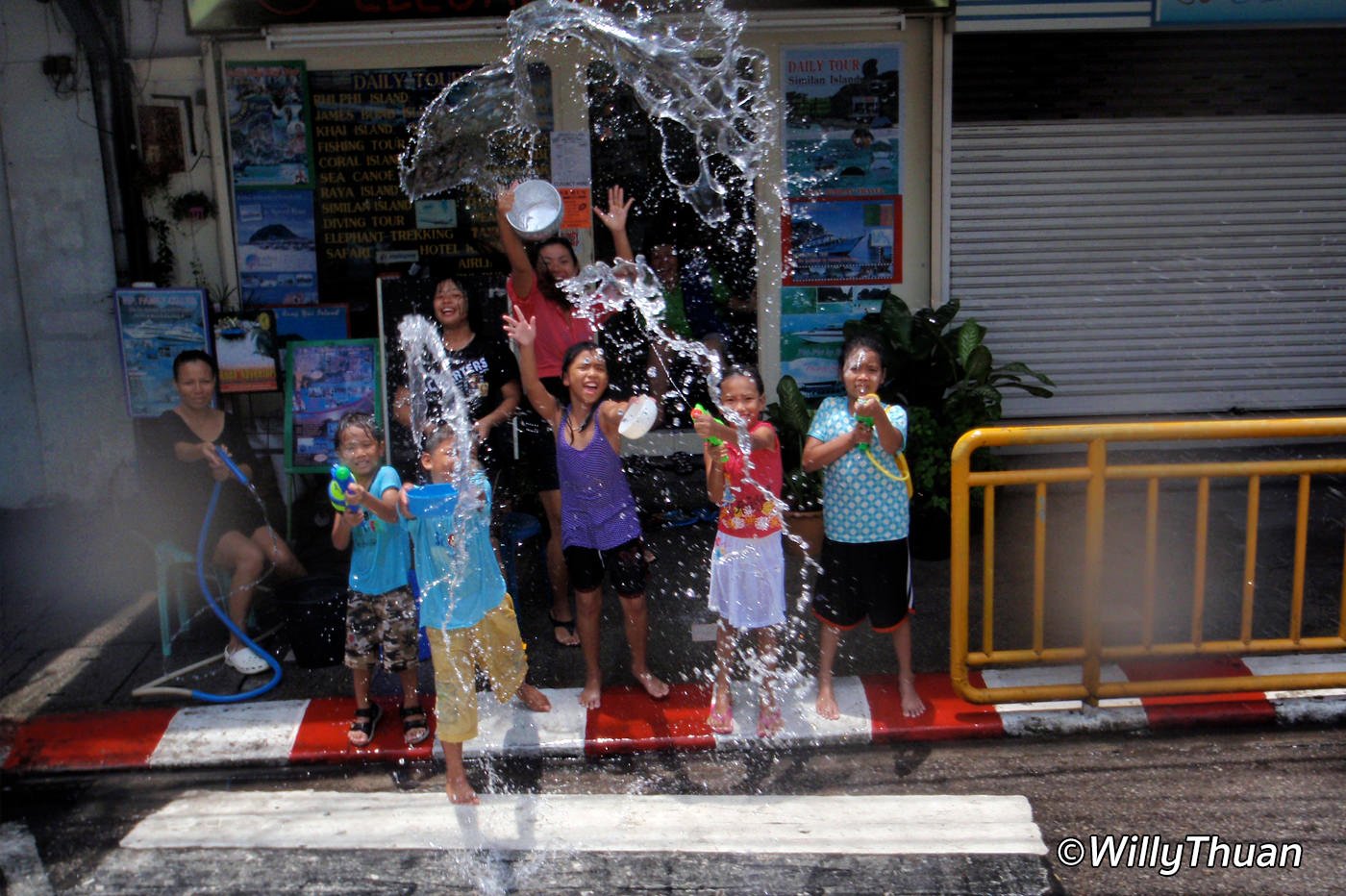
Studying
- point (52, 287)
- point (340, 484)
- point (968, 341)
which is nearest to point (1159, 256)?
point (968, 341)

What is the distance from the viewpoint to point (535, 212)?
5797mm

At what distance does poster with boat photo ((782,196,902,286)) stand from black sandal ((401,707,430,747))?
3950 mm

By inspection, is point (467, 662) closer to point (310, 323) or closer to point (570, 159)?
point (310, 323)

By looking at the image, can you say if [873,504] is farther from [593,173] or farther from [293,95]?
[293,95]

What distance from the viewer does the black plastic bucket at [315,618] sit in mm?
5547

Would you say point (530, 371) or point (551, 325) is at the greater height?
point (551, 325)

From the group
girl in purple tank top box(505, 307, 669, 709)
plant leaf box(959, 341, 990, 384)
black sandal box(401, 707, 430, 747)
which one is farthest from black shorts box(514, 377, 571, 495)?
plant leaf box(959, 341, 990, 384)

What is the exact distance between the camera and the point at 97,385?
7785 mm

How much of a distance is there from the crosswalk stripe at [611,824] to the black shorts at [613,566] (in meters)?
0.90

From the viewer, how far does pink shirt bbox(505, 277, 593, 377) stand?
583 cm

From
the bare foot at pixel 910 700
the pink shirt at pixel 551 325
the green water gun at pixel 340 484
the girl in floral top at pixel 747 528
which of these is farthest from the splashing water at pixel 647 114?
the green water gun at pixel 340 484

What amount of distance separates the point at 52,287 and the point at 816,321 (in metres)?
4.95

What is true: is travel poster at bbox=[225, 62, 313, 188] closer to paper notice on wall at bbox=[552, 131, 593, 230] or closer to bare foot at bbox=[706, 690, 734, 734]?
paper notice on wall at bbox=[552, 131, 593, 230]

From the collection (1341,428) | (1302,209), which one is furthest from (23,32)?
(1302,209)
